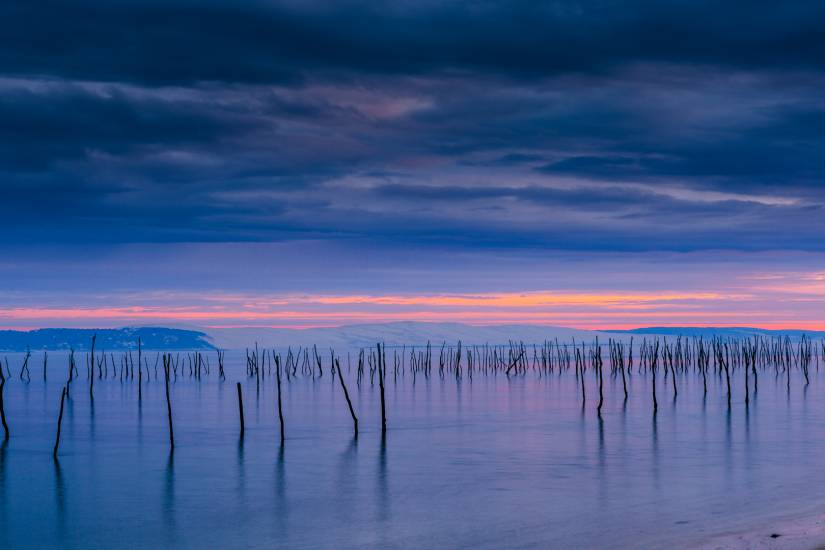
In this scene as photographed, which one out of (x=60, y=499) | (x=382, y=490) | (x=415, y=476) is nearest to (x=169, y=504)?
(x=60, y=499)

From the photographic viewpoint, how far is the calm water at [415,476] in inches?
580

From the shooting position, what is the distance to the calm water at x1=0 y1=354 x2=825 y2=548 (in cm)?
1473

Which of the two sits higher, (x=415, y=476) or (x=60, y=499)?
(x=415, y=476)

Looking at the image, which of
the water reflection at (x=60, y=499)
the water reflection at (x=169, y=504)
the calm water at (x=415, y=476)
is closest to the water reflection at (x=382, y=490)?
the calm water at (x=415, y=476)

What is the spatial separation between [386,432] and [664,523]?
46.5ft

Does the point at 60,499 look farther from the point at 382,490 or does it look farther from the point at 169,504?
the point at 382,490

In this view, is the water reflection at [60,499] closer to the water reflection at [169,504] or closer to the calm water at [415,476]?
the calm water at [415,476]

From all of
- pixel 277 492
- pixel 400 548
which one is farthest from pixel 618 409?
pixel 400 548

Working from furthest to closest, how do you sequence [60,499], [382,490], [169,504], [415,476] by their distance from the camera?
[415,476]
[382,490]
[60,499]
[169,504]

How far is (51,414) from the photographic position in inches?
1436

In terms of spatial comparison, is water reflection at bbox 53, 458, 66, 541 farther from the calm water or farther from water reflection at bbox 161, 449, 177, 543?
water reflection at bbox 161, 449, 177, 543

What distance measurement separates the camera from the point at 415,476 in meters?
19.9

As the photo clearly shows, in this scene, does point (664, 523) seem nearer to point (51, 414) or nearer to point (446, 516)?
point (446, 516)

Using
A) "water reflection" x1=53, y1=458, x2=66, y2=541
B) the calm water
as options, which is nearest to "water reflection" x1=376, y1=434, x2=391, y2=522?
the calm water
